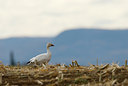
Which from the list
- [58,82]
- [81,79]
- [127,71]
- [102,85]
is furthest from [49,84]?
[127,71]

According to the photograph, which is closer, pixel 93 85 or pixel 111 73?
pixel 93 85

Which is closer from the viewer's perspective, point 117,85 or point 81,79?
point 117,85

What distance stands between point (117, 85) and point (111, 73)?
4.50 ft

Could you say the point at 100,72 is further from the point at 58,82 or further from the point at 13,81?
the point at 13,81

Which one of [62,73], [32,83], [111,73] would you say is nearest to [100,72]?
[111,73]

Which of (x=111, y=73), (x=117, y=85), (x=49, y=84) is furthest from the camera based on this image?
(x=111, y=73)

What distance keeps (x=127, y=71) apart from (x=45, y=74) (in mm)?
2309

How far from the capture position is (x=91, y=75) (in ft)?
32.3

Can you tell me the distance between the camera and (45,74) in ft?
34.0

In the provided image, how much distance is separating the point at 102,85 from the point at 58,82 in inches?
48.9

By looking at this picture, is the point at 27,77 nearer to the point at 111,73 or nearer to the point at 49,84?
the point at 49,84

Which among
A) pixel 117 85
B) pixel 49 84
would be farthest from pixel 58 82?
pixel 117 85

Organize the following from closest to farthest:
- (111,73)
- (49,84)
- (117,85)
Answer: (117,85) < (49,84) < (111,73)

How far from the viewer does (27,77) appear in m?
10.1
